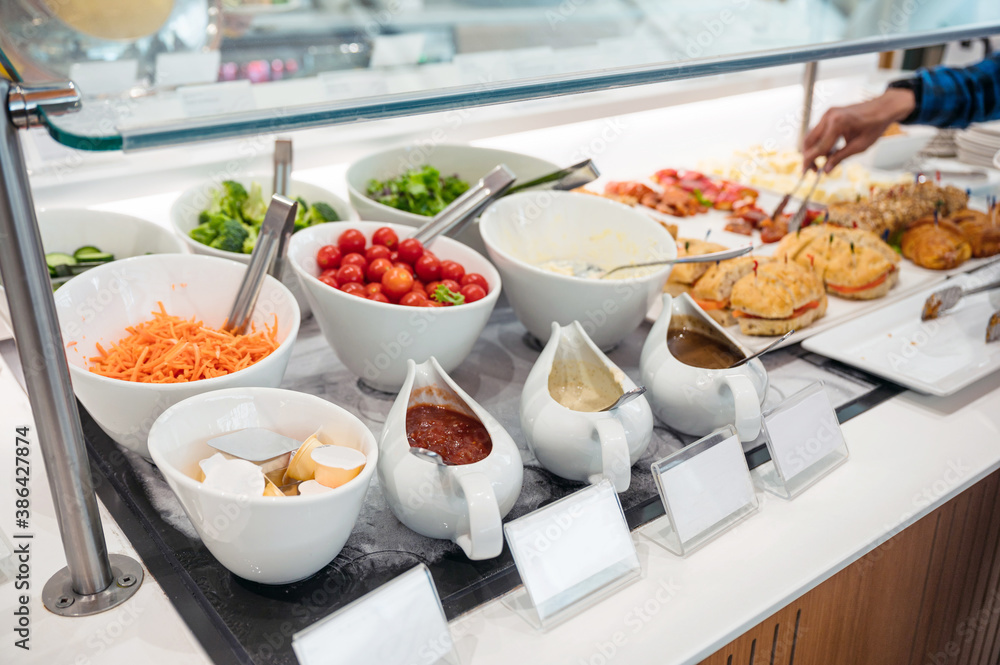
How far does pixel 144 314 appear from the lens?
104cm

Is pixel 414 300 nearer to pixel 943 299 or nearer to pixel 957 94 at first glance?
pixel 943 299

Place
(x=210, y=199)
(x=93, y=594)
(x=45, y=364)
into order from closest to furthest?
(x=45, y=364) < (x=93, y=594) < (x=210, y=199)

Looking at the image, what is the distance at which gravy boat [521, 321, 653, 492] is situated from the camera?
839mm

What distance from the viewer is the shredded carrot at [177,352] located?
2.97ft

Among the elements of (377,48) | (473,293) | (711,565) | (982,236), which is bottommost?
(711,565)

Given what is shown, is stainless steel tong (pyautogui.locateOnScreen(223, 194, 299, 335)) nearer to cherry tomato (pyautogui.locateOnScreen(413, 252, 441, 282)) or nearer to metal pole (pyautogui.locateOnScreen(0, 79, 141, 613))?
cherry tomato (pyautogui.locateOnScreen(413, 252, 441, 282))

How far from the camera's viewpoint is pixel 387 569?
2.63 feet

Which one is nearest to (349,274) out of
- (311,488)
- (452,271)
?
(452,271)

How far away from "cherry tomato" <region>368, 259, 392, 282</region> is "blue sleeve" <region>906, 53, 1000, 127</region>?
1541mm

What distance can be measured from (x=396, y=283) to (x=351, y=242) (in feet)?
0.46

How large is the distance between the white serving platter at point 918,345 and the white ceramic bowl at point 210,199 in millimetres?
821

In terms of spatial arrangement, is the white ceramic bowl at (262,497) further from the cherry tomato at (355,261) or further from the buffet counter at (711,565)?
the cherry tomato at (355,261)

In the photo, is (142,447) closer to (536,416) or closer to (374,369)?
(374,369)

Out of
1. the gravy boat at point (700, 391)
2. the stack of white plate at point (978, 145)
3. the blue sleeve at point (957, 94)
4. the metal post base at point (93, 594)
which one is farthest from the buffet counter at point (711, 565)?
the stack of white plate at point (978, 145)
